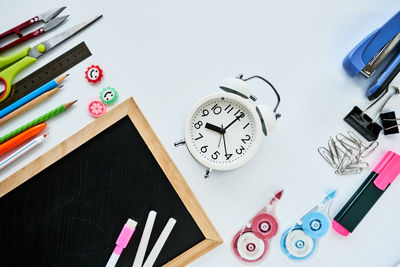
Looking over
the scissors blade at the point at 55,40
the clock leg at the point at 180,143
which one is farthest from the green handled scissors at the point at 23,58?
the clock leg at the point at 180,143

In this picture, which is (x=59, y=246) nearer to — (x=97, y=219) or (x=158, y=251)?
(x=97, y=219)

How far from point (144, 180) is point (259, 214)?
36 cm

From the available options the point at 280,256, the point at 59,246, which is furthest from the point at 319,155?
the point at 59,246

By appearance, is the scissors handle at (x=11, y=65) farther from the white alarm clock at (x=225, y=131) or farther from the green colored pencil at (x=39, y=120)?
the white alarm clock at (x=225, y=131)

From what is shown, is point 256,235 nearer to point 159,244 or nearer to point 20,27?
point 159,244

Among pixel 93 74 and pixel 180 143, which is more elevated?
pixel 93 74

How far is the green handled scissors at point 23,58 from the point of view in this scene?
1.08 metres

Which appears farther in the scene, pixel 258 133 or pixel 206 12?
pixel 206 12

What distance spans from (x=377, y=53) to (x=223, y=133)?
51 cm

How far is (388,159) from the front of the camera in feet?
3.76

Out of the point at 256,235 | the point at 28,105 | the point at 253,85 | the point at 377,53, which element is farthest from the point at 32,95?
the point at 377,53

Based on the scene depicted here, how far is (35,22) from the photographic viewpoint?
3.60 ft

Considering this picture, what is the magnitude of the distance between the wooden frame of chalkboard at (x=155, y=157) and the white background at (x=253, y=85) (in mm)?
24

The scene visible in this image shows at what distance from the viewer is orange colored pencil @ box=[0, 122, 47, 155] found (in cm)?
106
